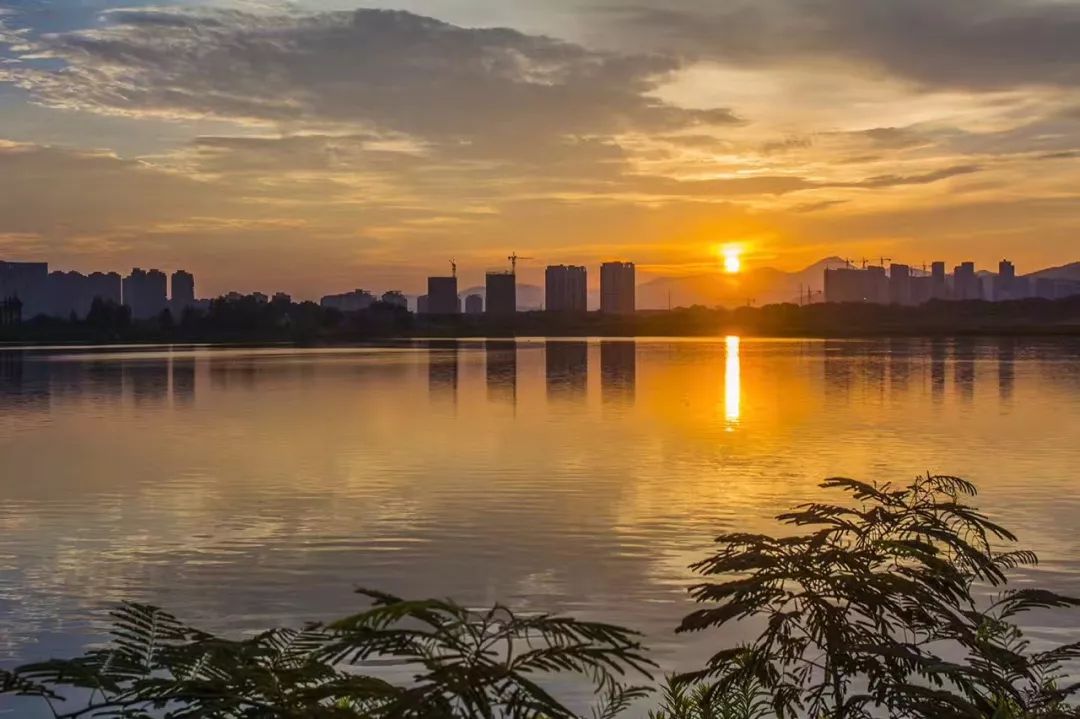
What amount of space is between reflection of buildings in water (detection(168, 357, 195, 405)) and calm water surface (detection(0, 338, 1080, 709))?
2.93ft

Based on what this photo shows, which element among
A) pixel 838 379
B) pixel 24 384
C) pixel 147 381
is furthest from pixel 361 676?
pixel 24 384

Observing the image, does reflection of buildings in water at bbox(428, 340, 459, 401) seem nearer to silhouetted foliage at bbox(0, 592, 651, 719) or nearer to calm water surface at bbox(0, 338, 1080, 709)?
calm water surface at bbox(0, 338, 1080, 709)

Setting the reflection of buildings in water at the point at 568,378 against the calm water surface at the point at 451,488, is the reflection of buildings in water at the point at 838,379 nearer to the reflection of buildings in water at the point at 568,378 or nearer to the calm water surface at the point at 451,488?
the calm water surface at the point at 451,488

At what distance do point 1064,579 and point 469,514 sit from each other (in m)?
11.0

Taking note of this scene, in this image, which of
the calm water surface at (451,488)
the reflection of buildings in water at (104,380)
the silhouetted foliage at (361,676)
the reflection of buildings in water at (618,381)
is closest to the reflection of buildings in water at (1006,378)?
the calm water surface at (451,488)

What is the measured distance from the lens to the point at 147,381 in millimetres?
75562

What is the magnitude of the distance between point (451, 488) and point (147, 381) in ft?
179

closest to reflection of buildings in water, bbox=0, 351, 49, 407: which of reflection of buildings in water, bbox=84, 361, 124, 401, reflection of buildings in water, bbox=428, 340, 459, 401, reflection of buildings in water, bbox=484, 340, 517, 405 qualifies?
reflection of buildings in water, bbox=84, 361, 124, 401

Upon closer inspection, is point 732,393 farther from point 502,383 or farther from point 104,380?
point 104,380

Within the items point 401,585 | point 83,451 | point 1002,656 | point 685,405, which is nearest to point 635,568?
point 401,585

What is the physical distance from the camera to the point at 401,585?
54.6ft

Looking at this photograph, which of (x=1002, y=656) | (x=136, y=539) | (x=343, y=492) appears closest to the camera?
(x=1002, y=656)

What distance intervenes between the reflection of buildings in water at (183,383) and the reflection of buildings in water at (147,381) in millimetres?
637

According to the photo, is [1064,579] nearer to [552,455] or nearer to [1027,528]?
[1027,528]
